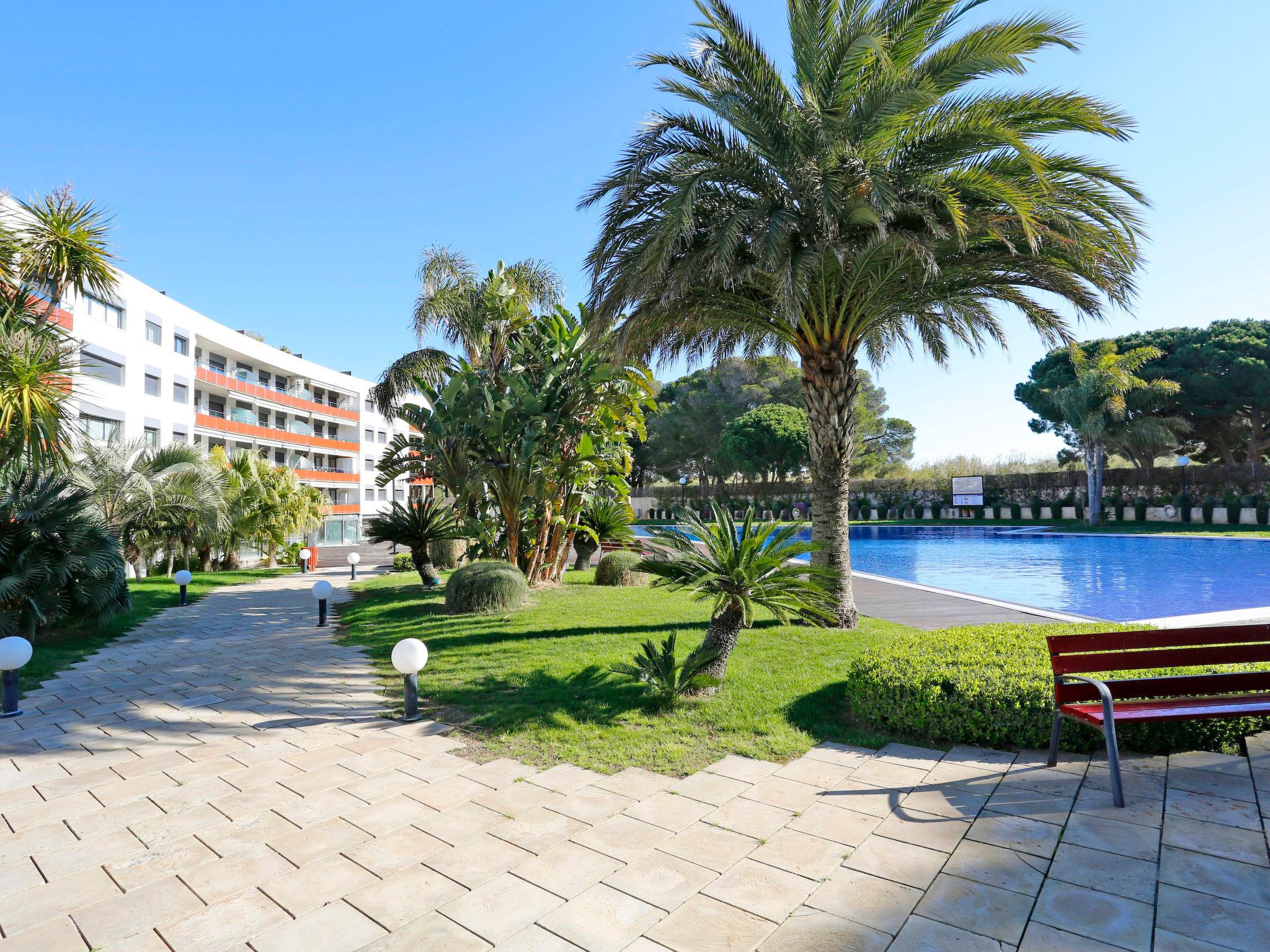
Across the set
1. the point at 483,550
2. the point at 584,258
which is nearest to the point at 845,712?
the point at 584,258

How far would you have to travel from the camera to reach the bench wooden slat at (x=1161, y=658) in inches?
169

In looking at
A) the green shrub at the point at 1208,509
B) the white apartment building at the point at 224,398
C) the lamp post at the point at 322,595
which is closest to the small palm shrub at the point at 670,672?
the lamp post at the point at 322,595

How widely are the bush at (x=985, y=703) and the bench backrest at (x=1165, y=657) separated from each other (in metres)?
0.28

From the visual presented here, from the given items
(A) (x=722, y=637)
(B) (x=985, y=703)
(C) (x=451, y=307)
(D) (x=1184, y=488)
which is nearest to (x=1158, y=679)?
(B) (x=985, y=703)

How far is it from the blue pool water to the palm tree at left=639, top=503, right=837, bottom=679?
312 inches

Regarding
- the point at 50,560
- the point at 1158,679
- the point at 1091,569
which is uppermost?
the point at 50,560

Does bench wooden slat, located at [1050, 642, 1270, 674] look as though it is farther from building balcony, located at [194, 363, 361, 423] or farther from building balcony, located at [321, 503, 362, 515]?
building balcony, located at [321, 503, 362, 515]

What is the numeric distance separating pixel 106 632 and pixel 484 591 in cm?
595

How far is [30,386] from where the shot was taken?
9281 mm

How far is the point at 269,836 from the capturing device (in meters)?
3.68

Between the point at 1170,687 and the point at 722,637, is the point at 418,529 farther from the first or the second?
the point at 1170,687

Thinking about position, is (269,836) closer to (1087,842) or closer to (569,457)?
(1087,842)

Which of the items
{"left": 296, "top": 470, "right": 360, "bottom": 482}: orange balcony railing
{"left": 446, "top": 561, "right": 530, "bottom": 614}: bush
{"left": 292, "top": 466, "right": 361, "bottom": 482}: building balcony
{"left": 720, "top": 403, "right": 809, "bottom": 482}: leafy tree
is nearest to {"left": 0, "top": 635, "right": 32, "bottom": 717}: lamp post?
{"left": 446, "top": 561, "right": 530, "bottom": 614}: bush

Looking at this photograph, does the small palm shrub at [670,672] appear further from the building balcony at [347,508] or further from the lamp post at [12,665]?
the building balcony at [347,508]
